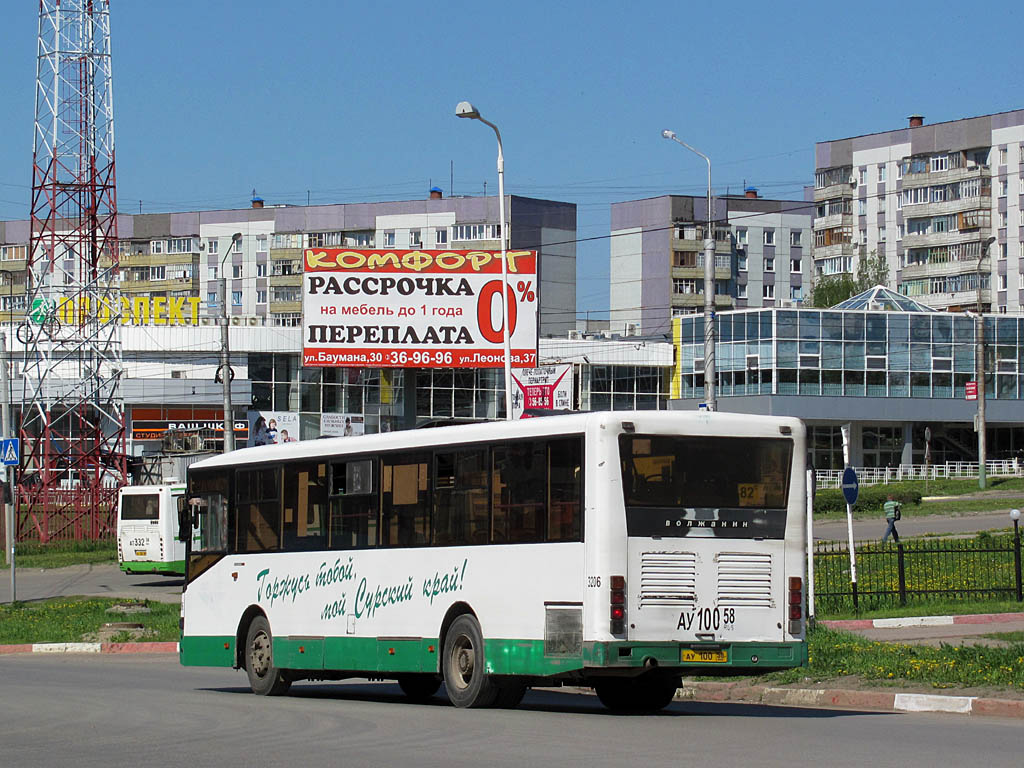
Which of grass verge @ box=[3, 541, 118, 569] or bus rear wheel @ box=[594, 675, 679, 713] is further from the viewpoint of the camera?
grass verge @ box=[3, 541, 118, 569]

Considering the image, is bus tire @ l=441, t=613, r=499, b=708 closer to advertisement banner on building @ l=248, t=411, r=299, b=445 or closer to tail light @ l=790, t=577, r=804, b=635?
tail light @ l=790, t=577, r=804, b=635

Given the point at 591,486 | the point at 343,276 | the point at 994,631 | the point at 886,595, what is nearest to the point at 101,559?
the point at 343,276

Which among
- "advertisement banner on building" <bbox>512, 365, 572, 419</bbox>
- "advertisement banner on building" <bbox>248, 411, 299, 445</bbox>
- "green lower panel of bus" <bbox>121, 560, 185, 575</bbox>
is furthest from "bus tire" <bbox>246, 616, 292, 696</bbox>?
"advertisement banner on building" <bbox>248, 411, 299, 445</bbox>

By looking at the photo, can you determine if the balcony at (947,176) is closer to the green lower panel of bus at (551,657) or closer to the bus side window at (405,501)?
the green lower panel of bus at (551,657)

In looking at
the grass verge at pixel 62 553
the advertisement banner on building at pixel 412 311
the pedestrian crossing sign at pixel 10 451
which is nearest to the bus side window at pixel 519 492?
the pedestrian crossing sign at pixel 10 451

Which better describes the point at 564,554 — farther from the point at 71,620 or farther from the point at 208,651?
the point at 71,620

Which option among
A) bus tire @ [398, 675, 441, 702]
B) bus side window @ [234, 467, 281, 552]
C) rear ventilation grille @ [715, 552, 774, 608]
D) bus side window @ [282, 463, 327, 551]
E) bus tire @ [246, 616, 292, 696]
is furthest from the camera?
bus side window @ [234, 467, 281, 552]

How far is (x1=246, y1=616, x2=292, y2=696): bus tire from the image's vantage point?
61.1ft

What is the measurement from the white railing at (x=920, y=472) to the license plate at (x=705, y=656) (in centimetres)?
6269

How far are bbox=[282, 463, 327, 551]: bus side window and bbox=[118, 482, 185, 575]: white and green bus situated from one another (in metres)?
28.3

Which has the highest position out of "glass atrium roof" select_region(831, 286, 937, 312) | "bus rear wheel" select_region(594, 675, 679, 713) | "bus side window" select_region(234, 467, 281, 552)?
"glass atrium roof" select_region(831, 286, 937, 312)

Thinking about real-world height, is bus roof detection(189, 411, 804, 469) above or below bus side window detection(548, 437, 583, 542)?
above

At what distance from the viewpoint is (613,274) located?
128m

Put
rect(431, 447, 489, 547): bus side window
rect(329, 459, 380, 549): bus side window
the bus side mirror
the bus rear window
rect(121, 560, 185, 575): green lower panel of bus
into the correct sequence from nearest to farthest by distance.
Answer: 1. rect(431, 447, 489, 547): bus side window
2. rect(329, 459, 380, 549): bus side window
3. the bus side mirror
4. rect(121, 560, 185, 575): green lower panel of bus
5. the bus rear window
